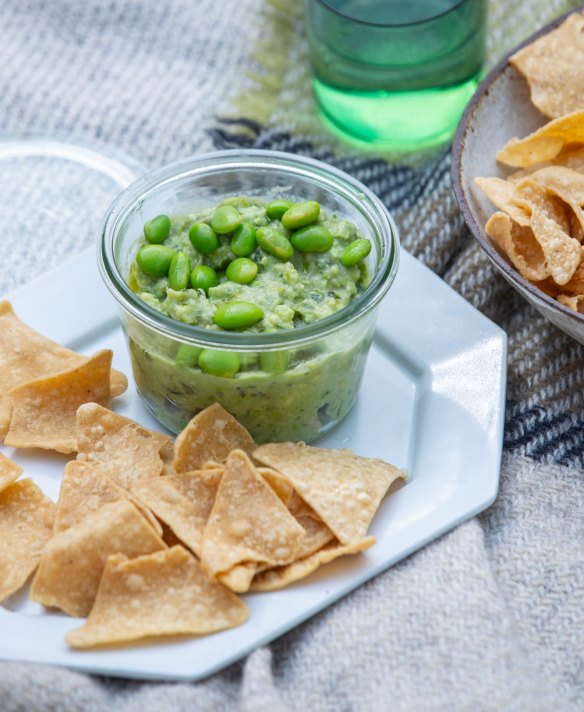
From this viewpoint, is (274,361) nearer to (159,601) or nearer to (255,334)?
(255,334)

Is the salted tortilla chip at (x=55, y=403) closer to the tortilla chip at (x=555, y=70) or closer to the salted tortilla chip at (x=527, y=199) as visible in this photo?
the salted tortilla chip at (x=527, y=199)

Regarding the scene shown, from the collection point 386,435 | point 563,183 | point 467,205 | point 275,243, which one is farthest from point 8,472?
point 563,183

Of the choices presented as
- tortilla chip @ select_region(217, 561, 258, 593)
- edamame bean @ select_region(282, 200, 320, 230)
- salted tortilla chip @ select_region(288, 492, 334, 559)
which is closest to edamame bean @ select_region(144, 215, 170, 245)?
edamame bean @ select_region(282, 200, 320, 230)

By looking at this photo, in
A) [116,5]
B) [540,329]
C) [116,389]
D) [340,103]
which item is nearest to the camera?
[116,389]

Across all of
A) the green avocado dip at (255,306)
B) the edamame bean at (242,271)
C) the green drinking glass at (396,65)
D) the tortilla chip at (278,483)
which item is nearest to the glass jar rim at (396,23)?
the green drinking glass at (396,65)

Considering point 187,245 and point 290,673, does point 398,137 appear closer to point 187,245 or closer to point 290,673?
point 187,245

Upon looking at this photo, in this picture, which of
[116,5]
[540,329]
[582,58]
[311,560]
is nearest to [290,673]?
[311,560]
